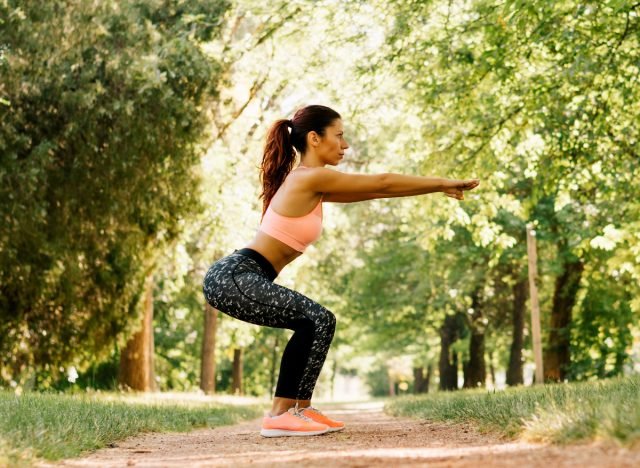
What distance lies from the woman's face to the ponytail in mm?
261

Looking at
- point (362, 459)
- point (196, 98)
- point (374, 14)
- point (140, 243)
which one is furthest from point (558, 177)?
point (362, 459)

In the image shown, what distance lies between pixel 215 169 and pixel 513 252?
26.4 feet

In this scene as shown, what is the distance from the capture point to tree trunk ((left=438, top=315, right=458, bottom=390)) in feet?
86.9

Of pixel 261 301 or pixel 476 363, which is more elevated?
pixel 476 363

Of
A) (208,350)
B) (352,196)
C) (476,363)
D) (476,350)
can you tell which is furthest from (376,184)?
(476,350)

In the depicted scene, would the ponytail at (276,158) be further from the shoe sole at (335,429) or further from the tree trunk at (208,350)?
the tree trunk at (208,350)

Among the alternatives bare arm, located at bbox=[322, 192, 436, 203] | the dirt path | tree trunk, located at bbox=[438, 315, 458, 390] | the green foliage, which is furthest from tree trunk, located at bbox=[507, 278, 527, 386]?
bare arm, located at bbox=[322, 192, 436, 203]

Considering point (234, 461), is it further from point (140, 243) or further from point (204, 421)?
point (140, 243)

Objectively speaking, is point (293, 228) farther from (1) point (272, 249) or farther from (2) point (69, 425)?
(2) point (69, 425)

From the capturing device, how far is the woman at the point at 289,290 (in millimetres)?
5176

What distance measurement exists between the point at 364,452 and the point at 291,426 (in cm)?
129

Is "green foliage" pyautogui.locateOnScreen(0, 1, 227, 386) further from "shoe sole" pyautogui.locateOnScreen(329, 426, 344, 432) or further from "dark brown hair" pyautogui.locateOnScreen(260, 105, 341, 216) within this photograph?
"shoe sole" pyautogui.locateOnScreen(329, 426, 344, 432)

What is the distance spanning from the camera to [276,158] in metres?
5.66

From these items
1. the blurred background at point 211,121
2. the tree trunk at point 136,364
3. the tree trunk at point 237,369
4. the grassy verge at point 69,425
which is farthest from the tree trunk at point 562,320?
the grassy verge at point 69,425
